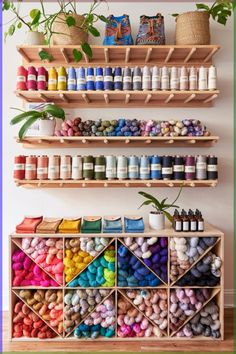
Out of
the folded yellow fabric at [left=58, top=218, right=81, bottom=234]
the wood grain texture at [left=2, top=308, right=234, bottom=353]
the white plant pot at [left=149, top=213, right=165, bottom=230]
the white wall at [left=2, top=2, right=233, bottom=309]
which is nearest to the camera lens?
the wood grain texture at [left=2, top=308, right=234, bottom=353]

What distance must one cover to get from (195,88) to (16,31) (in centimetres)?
133

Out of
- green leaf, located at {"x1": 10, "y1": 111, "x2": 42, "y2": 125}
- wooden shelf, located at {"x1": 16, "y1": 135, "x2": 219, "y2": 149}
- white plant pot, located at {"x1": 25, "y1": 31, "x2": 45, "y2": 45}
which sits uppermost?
white plant pot, located at {"x1": 25, "y1": 31, "x2": 45, "y2": 45}

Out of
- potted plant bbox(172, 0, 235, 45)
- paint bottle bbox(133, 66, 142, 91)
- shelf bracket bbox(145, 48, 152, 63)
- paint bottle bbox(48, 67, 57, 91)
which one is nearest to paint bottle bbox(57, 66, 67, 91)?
paint bottle bbox(48, 67, 57, 91)

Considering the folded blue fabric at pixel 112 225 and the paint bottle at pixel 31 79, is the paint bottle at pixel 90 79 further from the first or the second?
the folded blue fabric at pixel 112 225

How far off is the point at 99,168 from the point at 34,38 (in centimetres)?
95

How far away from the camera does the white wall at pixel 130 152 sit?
8.82 ft

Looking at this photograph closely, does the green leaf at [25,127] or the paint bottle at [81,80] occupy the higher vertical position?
the paint bottle at [81,80]

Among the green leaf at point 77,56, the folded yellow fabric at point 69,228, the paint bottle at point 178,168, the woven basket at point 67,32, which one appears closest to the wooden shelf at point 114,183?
the paint bottle at point 178,168

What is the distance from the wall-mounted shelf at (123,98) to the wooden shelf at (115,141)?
0.88ft

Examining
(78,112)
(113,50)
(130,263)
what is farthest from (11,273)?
(113,50)

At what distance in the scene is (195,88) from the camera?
2.48m

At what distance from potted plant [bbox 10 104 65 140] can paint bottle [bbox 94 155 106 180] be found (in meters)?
0.34

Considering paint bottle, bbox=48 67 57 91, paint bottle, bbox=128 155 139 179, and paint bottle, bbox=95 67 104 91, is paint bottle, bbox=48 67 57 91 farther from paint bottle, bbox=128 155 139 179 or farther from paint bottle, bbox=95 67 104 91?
paint bottle, bbox=128 155 139 179

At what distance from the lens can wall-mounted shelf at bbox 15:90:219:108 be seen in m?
2.44
